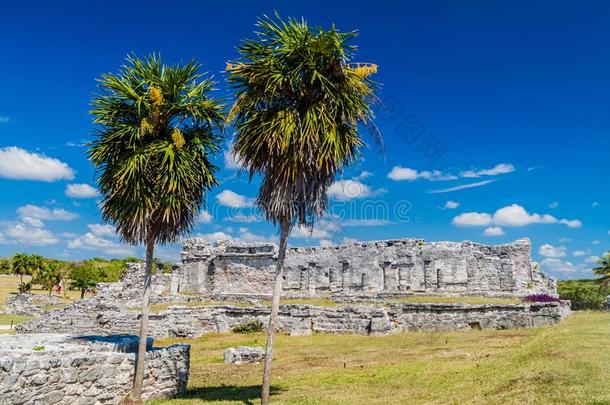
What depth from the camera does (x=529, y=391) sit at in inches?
386

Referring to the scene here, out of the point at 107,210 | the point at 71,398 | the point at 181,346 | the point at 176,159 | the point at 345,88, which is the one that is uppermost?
the point at 345,88

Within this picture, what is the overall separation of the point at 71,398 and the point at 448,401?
8.21 metres

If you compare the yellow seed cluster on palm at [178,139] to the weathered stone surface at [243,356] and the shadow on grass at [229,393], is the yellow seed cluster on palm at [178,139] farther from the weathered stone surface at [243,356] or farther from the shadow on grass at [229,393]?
the weathered stone surface at [243,356]

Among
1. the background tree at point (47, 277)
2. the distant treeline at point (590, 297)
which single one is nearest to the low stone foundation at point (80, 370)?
the distant treeline at point (590, 297)

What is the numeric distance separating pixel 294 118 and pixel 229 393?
24.2 ft

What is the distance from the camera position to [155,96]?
447 inches

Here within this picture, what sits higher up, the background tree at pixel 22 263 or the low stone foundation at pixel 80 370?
A: the background tree at pixel 22 263

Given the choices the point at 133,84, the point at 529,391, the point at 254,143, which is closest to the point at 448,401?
the point at 529,391

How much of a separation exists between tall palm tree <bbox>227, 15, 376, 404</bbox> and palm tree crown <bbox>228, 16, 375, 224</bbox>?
21 mm

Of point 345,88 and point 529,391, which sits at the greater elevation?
point 345,88

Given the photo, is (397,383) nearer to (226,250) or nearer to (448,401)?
(448,401)

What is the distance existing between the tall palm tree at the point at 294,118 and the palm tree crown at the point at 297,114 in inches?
0.8

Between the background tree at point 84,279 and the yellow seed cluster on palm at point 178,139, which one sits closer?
the yellow seed cluster on palm at point 178,139

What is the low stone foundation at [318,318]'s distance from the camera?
78.7 feet
